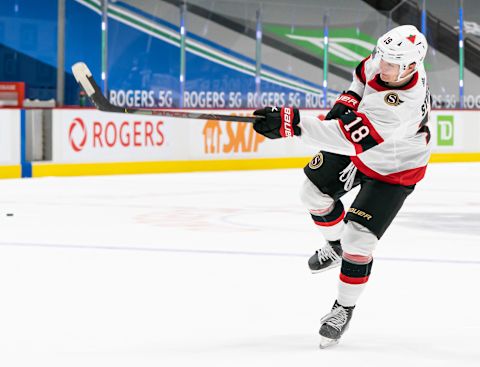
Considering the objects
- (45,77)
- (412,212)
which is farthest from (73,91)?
(412,212)

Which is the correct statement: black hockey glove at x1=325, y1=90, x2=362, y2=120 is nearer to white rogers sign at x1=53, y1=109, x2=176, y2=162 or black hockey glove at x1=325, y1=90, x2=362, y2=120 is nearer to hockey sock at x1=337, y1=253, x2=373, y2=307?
hockey sock at x1=337, y1=253, x2=373, y2=307

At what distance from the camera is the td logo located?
46.8 feet

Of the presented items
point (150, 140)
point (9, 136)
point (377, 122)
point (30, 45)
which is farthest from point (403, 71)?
point (30, 45)

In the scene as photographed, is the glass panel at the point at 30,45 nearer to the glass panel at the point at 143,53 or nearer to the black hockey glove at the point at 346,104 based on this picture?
the glass panel at the point at 143,53

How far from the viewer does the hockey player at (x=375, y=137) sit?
3.33 meters

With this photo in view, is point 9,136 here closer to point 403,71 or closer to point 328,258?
point 328,258

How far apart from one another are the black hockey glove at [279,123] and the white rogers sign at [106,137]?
7.65 m

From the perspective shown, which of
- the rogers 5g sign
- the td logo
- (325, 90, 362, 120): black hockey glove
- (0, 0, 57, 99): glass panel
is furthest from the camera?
the td logo

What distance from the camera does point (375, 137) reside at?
3357mm

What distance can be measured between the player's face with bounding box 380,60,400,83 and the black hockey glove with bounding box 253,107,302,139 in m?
0.30

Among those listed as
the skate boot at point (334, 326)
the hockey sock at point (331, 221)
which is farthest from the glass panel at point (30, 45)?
the skate boot at point (334, 326)

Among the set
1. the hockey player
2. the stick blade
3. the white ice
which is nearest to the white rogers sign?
the white ice

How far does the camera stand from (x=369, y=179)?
12.1 ft

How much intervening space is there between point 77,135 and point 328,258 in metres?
6.89
